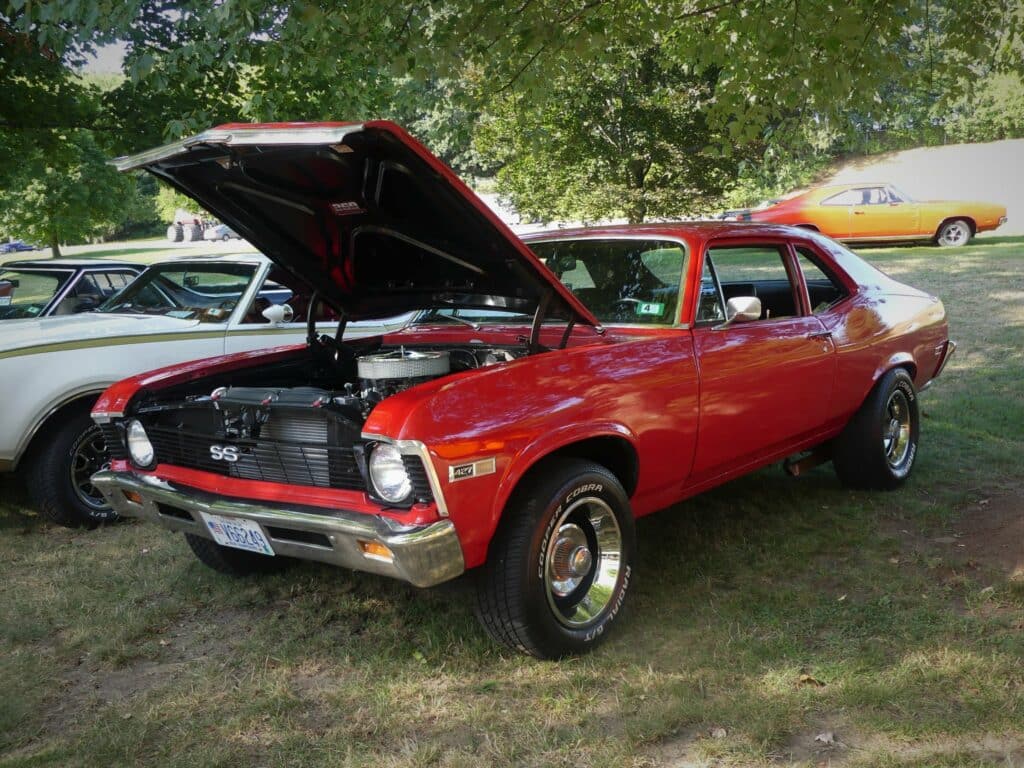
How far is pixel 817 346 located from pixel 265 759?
3305mm

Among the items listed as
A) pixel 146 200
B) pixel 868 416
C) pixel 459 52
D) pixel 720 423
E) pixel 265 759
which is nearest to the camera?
pixel 265 759

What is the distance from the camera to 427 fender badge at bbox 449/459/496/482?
309 cm

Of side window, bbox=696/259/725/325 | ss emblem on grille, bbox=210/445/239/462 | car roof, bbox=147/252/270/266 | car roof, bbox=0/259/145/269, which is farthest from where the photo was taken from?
car roof, bbox=0/259/145/269

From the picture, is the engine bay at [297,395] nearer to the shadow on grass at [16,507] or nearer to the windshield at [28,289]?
the shadow on grass at [16,507]

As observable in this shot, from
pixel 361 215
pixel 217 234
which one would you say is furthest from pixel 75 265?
pixel 217 234

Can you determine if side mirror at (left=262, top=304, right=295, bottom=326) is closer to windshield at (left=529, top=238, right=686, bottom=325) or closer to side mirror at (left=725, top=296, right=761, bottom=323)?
windshield at (left=529, top=238, right=686, bottom=325)

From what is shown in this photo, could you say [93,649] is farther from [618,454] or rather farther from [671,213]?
[671,213]

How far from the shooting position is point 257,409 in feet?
11.7

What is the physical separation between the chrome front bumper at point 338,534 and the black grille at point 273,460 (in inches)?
5.5

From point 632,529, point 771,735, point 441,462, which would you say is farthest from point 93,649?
point 771,735

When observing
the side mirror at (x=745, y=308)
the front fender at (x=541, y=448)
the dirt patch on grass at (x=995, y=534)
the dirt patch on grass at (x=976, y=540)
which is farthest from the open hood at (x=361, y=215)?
the dirt patch on grass at (x=995, y=534)

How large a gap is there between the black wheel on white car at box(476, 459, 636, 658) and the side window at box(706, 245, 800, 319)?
1429 millimetres

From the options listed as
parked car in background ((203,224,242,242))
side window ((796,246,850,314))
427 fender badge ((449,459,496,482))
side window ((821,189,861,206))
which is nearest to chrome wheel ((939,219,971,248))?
side window ((821,189,861,206))

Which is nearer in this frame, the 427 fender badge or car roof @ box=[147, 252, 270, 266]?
the 427 fender badge
